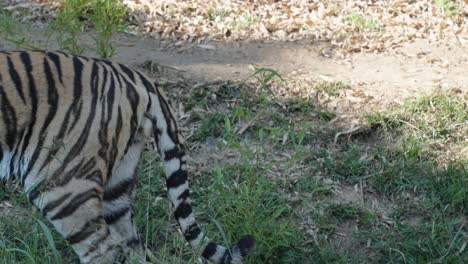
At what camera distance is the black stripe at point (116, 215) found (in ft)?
15.5

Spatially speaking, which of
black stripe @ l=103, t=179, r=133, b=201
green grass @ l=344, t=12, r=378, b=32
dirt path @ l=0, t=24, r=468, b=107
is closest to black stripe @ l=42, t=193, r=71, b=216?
black stripe @ l=103, t=179, r=133, b=201

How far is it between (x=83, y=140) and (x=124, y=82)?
0.41 metres

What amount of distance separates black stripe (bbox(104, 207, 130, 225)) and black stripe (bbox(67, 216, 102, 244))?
37cm

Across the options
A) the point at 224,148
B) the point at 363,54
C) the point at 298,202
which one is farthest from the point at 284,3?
the point at 298,202

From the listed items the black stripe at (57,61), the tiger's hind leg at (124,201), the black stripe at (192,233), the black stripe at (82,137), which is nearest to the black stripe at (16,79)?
the black stripe at (57,61)

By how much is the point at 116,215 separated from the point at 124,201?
10 centimetres

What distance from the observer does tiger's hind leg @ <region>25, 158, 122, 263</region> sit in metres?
4.26

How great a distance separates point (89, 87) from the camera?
440cm

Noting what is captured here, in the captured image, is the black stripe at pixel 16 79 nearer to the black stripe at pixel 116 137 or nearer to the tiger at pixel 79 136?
the tiger at pixel 79 136

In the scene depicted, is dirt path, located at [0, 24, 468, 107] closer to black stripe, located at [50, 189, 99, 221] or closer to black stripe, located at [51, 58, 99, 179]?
black stripe, located at [51, 58, 99, 179]

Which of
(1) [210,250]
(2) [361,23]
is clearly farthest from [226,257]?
(2) [361,23]

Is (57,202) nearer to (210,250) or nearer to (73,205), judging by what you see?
(73,205)

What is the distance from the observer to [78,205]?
4277 mm

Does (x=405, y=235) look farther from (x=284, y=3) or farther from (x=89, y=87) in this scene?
(x=284, y=3)
